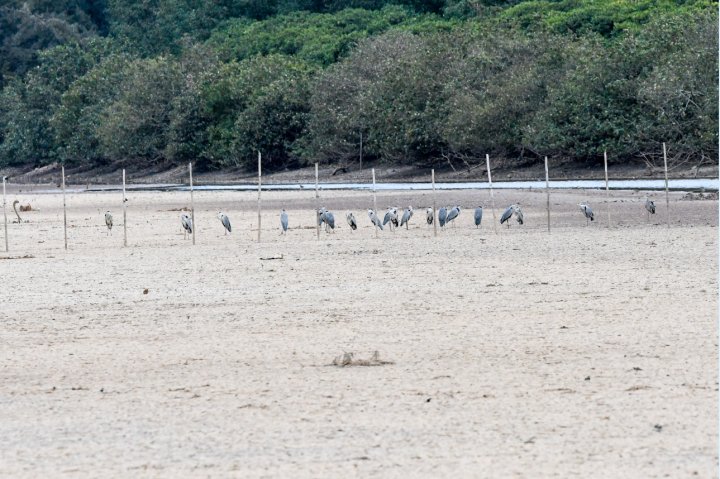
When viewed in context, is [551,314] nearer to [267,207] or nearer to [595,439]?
[595,439]

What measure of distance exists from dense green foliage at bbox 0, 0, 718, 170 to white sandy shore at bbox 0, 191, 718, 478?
73.3ft

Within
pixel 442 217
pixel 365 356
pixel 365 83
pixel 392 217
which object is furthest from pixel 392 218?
pixel 365 83

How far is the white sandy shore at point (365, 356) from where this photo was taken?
8.14 meters

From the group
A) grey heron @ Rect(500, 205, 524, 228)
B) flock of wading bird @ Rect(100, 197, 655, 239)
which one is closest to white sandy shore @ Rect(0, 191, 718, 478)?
flock of wading bird @ Rect(100, 197, 655, 239)

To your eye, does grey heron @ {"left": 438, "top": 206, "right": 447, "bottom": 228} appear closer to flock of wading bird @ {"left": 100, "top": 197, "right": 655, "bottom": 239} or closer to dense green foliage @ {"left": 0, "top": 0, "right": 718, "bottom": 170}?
flock of wading bird @ {"left": 100, "top": 197, "right": 655, "bottom": 239}

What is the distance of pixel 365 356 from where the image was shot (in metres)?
11.6

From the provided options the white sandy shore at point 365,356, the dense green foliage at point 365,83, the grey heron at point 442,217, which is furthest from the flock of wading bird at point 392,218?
the dense green foliage at point 365,83

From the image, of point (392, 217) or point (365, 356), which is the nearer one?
point (365, 356)

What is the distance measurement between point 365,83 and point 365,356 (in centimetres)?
4903

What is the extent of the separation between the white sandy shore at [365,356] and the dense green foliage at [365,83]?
22346 mm

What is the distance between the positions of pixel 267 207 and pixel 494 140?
13860mm

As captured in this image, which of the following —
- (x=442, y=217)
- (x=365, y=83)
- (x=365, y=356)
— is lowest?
(x=365, y=356)

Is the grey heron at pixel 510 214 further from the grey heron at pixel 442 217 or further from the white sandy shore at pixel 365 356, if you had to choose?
the white sandy shore at pixel 365 356

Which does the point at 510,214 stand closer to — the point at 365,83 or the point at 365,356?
the point at 365,356
